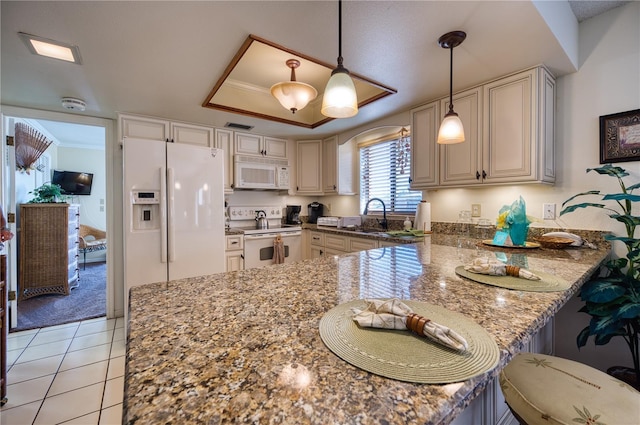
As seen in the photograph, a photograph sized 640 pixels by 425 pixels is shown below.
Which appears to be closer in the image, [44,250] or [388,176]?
[388,176]

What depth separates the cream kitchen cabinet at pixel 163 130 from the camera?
8.84 feet

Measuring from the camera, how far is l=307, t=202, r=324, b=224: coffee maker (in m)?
4.08

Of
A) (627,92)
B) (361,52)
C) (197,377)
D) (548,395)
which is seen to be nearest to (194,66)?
(361,52)

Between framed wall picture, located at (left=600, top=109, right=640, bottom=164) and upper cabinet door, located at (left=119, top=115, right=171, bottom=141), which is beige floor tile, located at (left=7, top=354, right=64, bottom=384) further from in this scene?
framed wall picture, located at (left=600, top=109, right=640, bottom=164)

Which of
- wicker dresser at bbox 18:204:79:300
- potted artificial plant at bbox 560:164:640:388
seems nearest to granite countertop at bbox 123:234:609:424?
potted artificial plant at bbox 560:164:640:388

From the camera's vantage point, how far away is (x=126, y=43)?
158 cm

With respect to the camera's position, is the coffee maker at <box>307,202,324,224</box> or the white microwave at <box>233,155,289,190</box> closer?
the white microwave at <box>233,155,289,190</box>

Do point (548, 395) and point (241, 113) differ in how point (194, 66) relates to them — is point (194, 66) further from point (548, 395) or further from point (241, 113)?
point (548, 395)

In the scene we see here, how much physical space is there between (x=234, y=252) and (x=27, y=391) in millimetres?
1780

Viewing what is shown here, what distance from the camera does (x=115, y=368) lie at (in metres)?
1.97

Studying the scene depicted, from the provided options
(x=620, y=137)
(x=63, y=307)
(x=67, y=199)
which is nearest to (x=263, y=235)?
(x=63, y=307)

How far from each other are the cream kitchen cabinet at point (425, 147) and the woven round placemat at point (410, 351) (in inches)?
80.3

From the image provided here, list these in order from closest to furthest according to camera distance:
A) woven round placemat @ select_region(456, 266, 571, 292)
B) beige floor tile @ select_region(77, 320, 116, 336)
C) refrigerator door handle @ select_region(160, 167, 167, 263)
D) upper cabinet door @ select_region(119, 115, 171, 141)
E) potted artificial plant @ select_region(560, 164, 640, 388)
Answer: woven round placemat @ select_region(456, 266, 571, 292) → potted artificial plant @ select_region(560, 164, 640, 388) → refrigerator door handle @ select_region(160, 167, 167, 263) → beige floor tile @ select_region(77, 320, 116, 336) → upper cabinet door @ select_region(119, 115, 171, 141)

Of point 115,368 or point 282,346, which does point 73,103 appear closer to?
point 115,368
